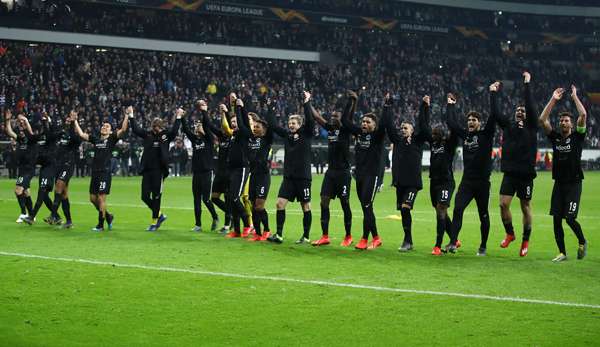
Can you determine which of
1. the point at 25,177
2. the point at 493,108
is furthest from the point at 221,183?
the point at 493,108

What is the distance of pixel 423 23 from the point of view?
233 ft

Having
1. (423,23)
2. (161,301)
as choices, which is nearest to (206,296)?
(161,301)

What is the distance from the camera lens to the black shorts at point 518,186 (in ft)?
46.1

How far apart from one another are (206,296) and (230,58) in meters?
51.6

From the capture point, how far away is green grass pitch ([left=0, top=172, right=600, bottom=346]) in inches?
329

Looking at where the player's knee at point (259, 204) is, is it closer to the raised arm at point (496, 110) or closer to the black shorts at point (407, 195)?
the black shorts at point (407, 195)

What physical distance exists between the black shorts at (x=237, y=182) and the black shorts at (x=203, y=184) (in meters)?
1.39

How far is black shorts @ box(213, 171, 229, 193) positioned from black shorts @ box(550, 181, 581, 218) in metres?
6.72

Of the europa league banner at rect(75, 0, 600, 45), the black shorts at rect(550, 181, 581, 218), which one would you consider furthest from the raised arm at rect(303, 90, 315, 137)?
the europa league banner at rect(75, 0, 600, 45)

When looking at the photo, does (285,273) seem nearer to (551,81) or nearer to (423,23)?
(423,23)

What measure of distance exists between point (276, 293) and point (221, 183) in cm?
755

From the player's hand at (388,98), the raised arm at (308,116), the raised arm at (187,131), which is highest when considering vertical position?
the player's hand at (388,98)

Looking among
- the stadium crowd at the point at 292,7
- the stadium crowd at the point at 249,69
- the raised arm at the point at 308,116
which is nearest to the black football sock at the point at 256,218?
the raised arm at the point at 308,116

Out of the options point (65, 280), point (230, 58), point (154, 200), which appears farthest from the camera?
point (230, 58)
